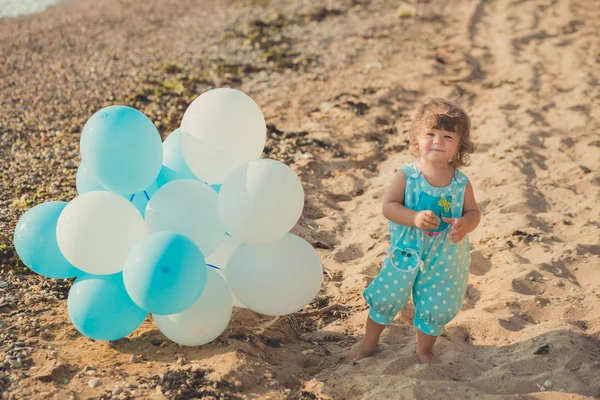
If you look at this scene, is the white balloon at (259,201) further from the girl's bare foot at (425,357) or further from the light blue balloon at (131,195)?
the girl's bare foot at (425,357)

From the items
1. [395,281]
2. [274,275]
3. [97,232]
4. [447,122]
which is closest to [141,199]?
[97,232]

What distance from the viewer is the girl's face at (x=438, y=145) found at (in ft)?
10.7

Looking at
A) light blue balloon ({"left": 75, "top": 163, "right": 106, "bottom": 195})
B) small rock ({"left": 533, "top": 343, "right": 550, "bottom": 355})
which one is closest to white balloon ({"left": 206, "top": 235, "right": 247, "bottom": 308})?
light blue balloon ({"left": 75, "top": 163, "right": 106, "bottom": 195})

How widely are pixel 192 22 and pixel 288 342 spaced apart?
23.8ft

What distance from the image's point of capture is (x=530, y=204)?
5254 millimetres

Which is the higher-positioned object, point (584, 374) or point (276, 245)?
point (276, 245)

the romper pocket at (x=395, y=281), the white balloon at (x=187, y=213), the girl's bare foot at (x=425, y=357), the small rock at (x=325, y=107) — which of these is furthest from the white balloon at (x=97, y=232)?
the small rock at (x=325, y=107)

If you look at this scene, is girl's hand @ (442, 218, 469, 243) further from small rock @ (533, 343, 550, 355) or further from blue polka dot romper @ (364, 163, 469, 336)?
small rock @ (533, 343, 550, 355)

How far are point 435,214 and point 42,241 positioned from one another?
6.31 feet

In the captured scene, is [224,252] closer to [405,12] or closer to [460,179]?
[460,179]

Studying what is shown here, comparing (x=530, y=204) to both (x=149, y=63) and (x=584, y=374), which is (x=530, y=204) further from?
(x=149, y=63)

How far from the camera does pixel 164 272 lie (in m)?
2.91

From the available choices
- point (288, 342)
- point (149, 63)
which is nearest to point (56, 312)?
point (288, 342)

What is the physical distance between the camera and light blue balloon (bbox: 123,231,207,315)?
292cm
